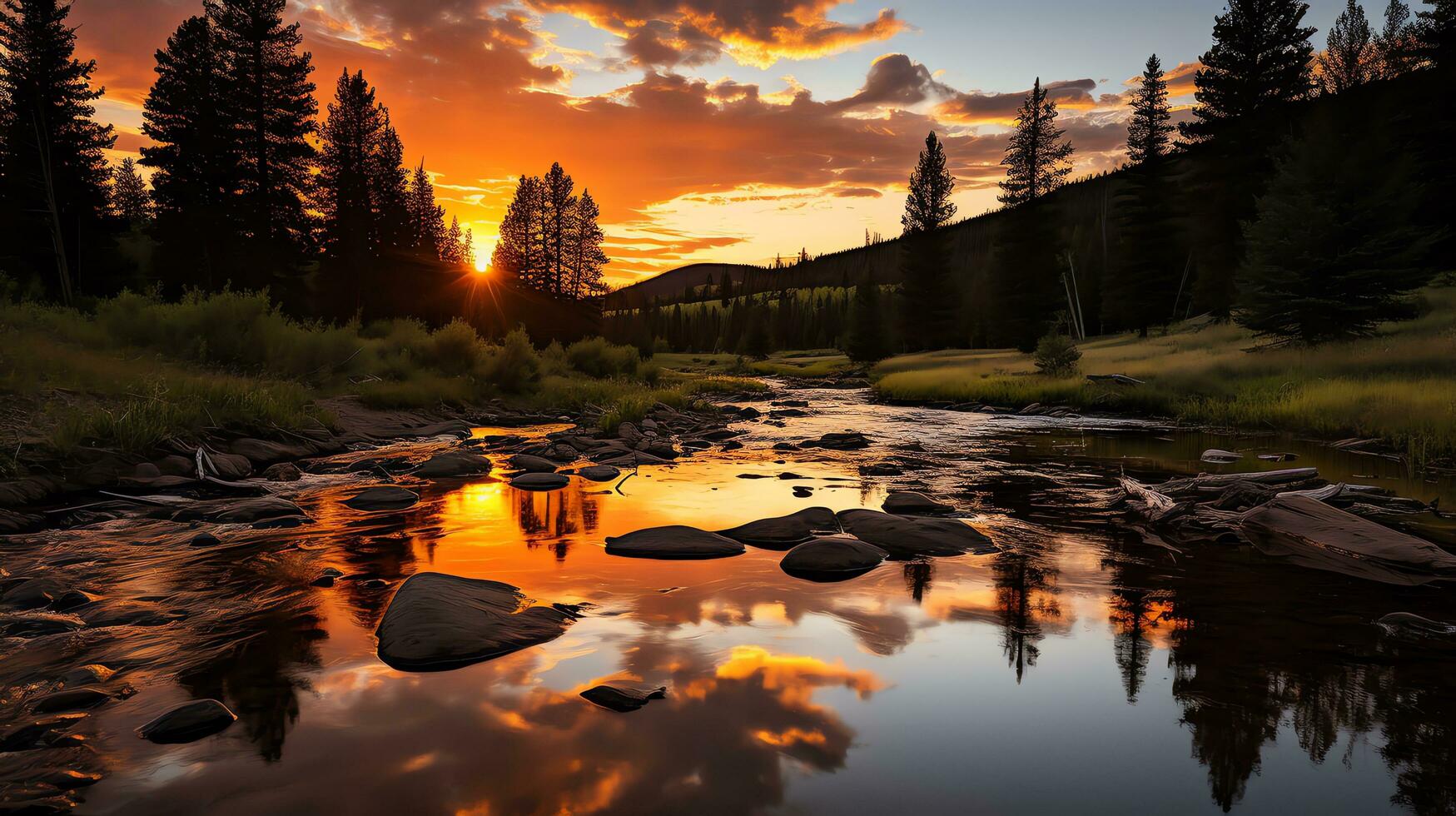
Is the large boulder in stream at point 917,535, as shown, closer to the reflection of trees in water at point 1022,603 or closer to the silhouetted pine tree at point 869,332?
the reflection of trees in water at point 1022,603

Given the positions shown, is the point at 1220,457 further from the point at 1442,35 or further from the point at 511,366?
the point at 1442,35

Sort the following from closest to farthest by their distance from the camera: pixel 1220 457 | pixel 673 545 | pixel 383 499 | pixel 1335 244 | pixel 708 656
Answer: pixel 708 656
pixel 673 545
pixel 383 499
pixel 1220 457
pixel 1335 244

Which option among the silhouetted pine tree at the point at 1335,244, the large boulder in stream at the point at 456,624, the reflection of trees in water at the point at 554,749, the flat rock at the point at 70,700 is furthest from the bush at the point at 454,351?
the silhouetted pine tree at the point at 1335,244

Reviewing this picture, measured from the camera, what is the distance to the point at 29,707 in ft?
10.4

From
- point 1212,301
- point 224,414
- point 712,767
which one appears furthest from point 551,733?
point 1212,301

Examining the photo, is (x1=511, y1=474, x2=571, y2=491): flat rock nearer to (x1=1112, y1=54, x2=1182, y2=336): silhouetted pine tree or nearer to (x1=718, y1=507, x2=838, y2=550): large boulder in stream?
(x1=718, y1=507, x2=838, y2=550): large boulder in stream

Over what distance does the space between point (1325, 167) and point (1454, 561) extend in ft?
76.3

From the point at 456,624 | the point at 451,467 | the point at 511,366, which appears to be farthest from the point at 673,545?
the point at 511,366

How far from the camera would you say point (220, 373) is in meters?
13.3

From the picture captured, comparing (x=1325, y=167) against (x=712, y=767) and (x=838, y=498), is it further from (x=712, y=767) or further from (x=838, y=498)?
(x=712, y=767)

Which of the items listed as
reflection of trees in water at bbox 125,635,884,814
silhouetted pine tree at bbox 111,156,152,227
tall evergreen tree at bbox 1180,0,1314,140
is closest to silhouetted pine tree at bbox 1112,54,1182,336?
tall evergreen tree at bbox 1180,0,1314,140

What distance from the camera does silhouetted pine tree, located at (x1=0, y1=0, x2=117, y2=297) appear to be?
27250mm

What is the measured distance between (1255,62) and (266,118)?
169 feet

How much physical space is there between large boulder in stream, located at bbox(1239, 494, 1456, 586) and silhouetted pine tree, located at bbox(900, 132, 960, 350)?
176 feet
